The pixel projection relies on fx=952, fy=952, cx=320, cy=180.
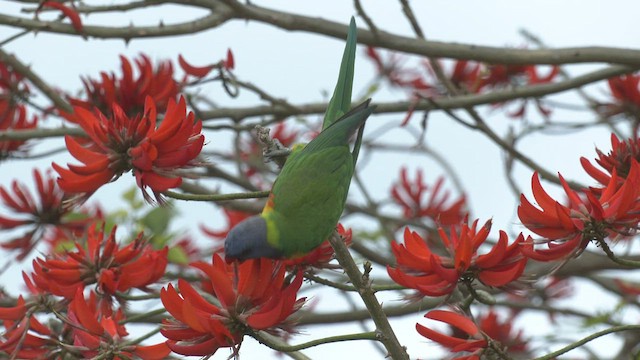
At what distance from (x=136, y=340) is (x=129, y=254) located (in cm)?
36

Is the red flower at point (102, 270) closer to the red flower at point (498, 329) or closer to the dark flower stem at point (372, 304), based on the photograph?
the dark flower stem at point (372, 304)

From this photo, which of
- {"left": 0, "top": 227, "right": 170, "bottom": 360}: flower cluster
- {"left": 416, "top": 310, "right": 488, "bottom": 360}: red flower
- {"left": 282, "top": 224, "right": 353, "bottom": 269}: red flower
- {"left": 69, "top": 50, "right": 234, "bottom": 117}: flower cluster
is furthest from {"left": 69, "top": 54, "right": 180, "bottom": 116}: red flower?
{"left": 416, "top": 310, "right": 488, "bottom": 360}: red flower

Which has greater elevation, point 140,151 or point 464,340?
point 140,151

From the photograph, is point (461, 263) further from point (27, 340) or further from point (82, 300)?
point (27, 340)

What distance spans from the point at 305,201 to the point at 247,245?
25cm

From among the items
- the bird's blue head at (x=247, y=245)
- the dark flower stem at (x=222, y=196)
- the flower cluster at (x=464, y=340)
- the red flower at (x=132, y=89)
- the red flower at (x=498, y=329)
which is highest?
the red flower at (x=132, y=89)

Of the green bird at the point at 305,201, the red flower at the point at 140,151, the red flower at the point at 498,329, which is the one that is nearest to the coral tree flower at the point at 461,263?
the green bird at the point at 305,201

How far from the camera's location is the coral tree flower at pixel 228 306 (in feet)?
Result: 6.18

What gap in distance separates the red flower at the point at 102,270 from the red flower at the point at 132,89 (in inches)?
46.6

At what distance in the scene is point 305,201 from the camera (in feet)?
7.03

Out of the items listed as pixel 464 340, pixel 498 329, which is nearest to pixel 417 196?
pixel 498 329

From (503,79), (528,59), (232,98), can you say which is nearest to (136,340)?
(232,98)

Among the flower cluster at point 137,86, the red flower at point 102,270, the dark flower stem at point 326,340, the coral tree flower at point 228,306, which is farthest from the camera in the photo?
the flower cluster at point 137,86

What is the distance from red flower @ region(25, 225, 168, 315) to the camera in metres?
2.38
